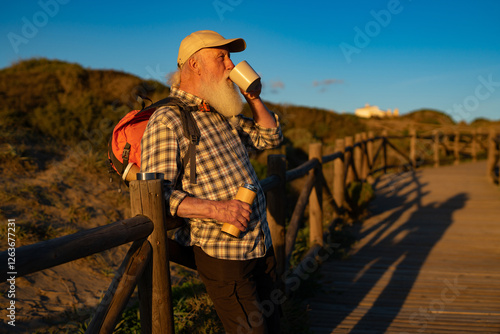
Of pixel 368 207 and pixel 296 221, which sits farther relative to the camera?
pixel 368 207

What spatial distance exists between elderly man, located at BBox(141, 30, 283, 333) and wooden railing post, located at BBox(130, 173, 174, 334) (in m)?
0.08

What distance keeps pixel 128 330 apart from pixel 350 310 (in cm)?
177

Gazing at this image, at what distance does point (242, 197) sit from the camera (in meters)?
1.75

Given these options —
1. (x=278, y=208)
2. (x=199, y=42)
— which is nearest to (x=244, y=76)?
(x=199, y=42)

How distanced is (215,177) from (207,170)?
5 centimetres

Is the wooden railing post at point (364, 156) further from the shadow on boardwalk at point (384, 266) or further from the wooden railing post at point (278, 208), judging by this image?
the wooden railing post at point (278, 208)

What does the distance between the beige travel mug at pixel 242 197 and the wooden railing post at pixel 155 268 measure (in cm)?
25

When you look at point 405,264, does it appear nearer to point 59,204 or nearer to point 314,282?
point 314,282

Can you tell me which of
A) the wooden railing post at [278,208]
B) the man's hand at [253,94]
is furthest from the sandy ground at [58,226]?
the man's hand at [253,94]

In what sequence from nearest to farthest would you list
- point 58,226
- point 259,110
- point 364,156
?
point 259,110 → point 58,226 → point 364,156

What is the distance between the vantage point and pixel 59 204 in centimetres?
515

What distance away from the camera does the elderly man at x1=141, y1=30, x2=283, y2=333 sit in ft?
5.63

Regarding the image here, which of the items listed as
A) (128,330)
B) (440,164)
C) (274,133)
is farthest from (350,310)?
(440,164)

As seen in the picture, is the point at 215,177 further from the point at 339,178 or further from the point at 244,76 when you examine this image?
the point at 339,178
